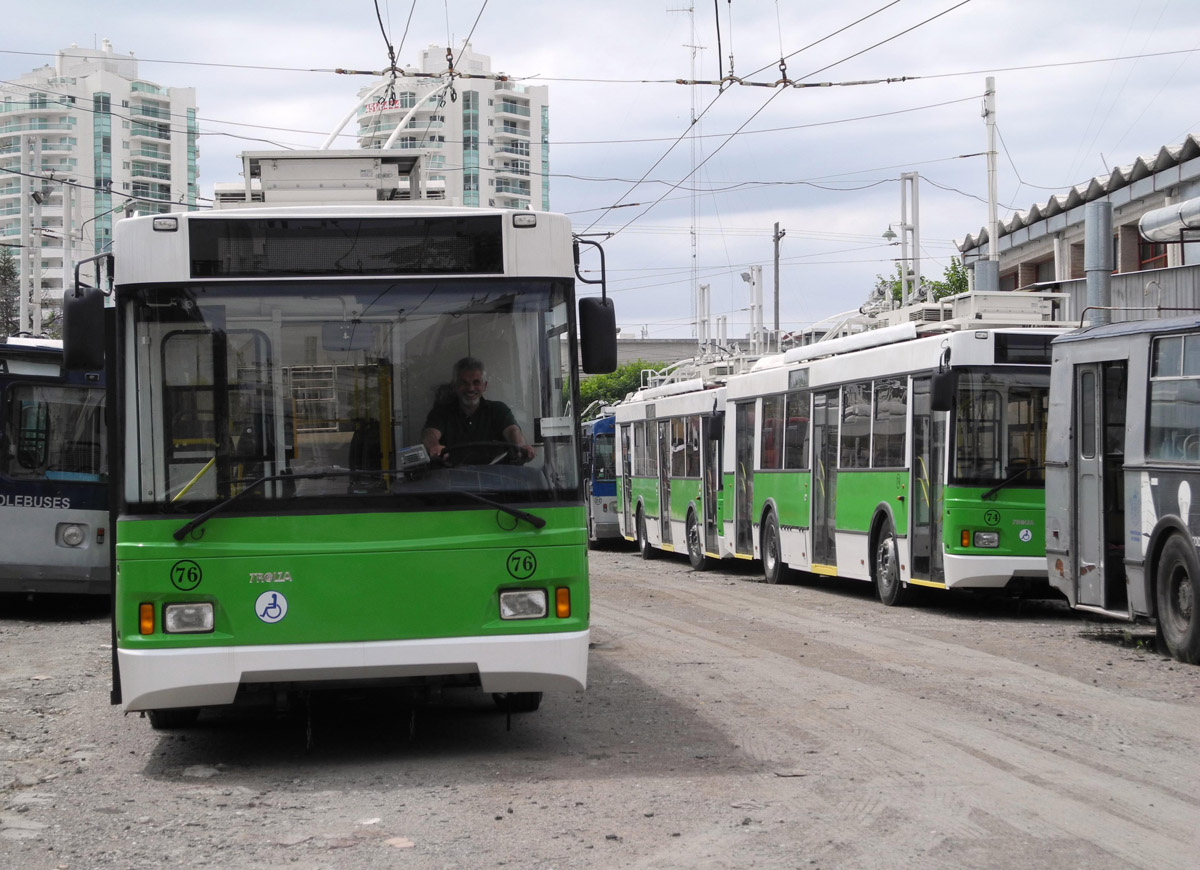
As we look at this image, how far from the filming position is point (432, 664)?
306 inches

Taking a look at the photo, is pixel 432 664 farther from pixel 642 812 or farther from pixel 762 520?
pixel 762 520

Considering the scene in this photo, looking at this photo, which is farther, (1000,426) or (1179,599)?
(1000,426)

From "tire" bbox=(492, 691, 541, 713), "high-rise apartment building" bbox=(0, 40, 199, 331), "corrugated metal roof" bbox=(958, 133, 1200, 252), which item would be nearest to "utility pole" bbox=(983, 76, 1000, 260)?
"corrugated metal roof" bbox=(958, 133, 1200, 252)

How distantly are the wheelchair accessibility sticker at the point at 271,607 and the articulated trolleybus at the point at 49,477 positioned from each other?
10.1 m

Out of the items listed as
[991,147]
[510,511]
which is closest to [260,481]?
[510,511]

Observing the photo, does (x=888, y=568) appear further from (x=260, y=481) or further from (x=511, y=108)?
(x=511, y=108)

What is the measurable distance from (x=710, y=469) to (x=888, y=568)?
7880 millimetres

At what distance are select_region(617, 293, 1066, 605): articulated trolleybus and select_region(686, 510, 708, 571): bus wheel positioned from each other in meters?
2.56

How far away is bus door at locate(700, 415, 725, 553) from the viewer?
2431 centimetres

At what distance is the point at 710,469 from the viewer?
25.1 m

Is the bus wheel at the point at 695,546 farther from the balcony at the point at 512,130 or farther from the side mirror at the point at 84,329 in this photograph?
the balcony at the point at 512,130

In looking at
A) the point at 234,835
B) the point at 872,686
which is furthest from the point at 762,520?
the point at 234,835

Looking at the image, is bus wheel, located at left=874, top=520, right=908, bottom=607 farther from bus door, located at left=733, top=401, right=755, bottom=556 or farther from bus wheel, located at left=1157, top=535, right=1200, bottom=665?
bus door, located at left=733, top=401, right=755, bottom=556

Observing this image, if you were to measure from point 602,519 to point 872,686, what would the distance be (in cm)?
2433
